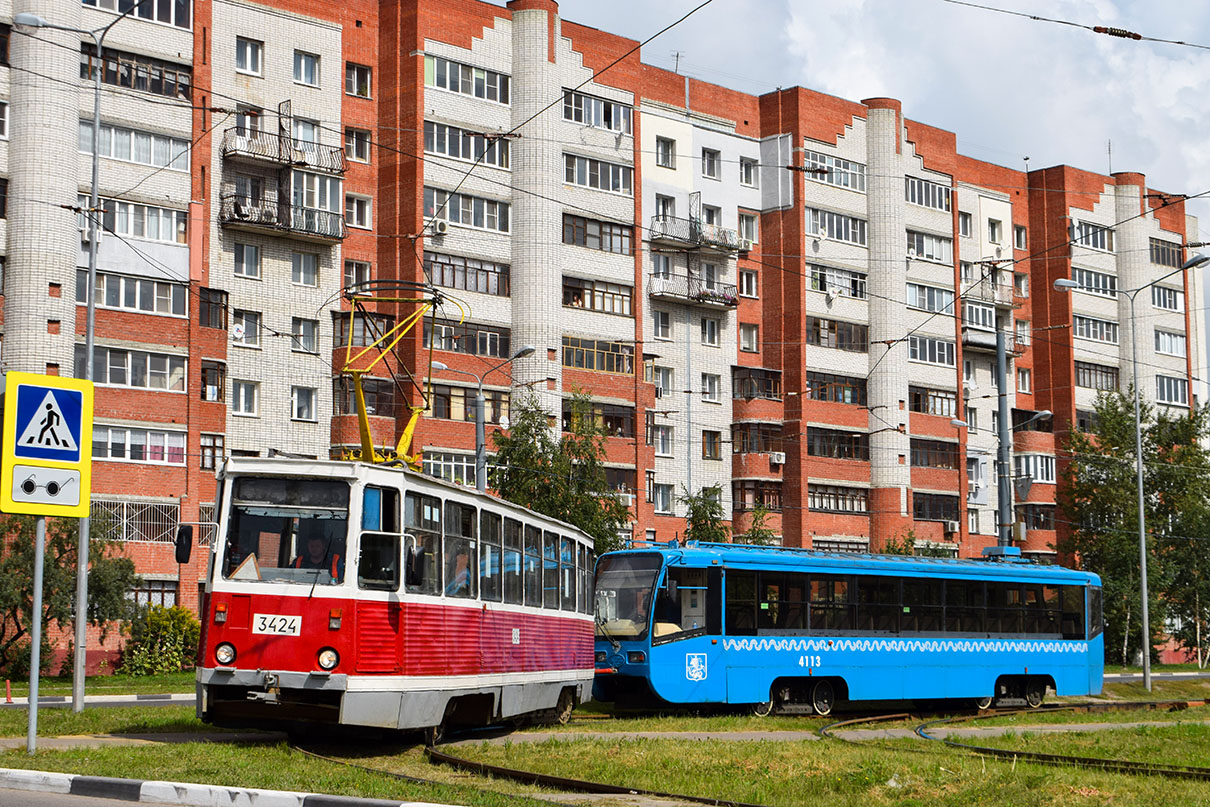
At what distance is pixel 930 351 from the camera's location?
73.8 metres

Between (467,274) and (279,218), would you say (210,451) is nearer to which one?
(279,218)

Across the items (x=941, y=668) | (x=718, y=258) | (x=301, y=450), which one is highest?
(x=718, y=258)

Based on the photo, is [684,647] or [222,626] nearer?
[222,626]

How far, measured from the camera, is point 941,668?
30.8m

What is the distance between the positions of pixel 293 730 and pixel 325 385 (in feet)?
118

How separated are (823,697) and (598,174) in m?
35.6

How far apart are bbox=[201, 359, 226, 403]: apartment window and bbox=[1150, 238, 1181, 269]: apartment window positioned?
5623 centimetres

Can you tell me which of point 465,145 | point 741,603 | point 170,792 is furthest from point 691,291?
point 170,792

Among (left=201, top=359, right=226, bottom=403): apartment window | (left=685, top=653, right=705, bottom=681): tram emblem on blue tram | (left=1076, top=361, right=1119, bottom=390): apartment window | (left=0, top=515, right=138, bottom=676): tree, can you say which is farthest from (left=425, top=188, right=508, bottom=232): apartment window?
(left=1076, top=361, right=1119, bottom=390): apartment window

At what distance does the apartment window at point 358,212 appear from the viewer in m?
55.2

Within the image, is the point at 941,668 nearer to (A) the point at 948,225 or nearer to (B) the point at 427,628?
(B) the point at 427,628

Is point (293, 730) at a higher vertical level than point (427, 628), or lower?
lower

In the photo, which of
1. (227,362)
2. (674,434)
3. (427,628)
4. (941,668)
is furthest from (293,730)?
(674,434)

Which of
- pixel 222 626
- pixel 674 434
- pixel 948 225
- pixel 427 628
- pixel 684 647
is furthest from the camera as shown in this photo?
pixel 948 225
